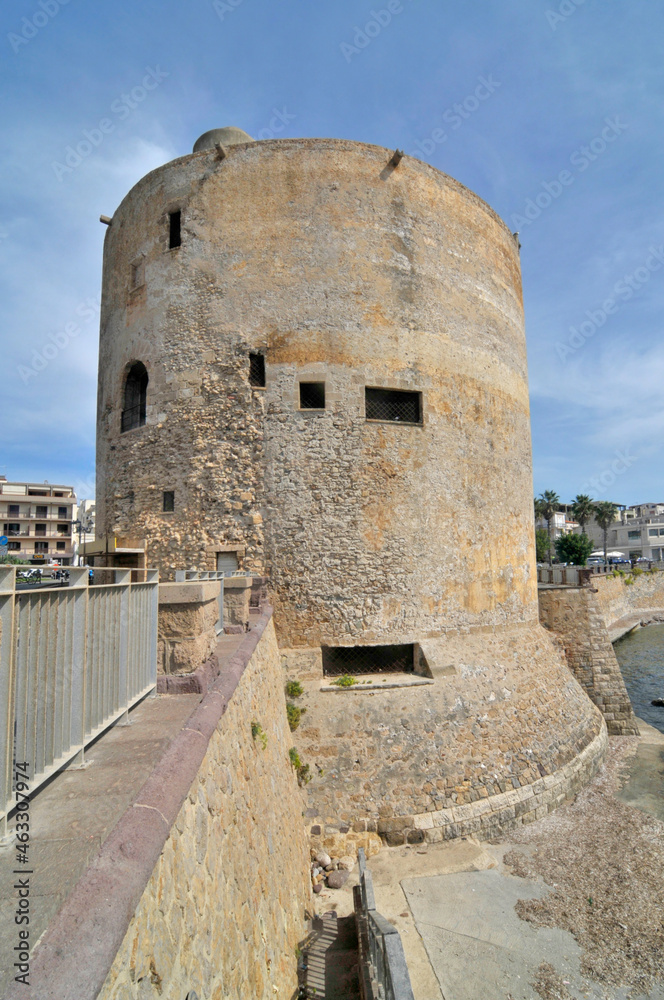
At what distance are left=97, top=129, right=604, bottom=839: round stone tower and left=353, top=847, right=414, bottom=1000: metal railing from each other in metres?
2.82

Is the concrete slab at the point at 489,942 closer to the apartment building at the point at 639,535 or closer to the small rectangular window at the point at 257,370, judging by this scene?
the small rectangular window at the point at 257,370

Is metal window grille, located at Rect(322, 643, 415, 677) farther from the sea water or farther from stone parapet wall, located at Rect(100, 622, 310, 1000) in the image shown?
the sea water

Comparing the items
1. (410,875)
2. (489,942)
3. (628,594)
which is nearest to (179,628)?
(489,942)

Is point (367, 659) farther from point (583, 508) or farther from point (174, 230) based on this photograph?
A: point (583, 508)

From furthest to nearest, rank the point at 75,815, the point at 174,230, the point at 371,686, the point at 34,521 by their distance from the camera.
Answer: the point at 34,521 < the point at 174,230 < the point at 371,686 < the point at 75,815

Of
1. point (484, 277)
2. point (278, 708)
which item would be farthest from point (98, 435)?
point (484, 277)

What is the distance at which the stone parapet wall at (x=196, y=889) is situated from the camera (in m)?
1.53

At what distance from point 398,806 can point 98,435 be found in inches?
388

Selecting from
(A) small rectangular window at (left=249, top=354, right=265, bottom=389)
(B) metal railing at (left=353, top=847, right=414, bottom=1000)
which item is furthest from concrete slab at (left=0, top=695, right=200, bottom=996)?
(A) small rectangular window at (left=249, top=354, right=265, bottom=389)

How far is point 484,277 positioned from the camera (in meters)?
11.8

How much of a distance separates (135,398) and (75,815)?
34.9 feet

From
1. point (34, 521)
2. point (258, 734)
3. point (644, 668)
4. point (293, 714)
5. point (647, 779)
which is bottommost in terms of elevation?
point (644, 668)

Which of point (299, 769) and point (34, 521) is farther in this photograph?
point (34, 521)

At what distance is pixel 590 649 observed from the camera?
14570 mm
